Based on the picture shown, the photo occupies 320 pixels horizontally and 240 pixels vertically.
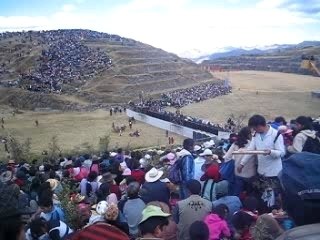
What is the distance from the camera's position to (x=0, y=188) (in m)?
2.79

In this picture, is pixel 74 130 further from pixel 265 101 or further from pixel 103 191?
pixel 103 191

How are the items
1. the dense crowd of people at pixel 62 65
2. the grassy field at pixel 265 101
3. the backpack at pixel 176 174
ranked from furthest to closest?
the dense crowd of people at pixel 62 65 → the grassy field at pixel 265 101 → the backpack at pixel 176 174

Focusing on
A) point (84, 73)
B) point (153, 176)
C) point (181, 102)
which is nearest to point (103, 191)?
point (153, 176)

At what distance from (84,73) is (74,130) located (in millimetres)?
26618

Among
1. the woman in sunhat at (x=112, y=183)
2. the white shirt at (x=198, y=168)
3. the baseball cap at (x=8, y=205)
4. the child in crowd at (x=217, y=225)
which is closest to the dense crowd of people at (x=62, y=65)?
the woman in sunhat at (x=112, y=183)

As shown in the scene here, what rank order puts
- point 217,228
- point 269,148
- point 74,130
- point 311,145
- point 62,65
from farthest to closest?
point 62,65, point 74,130, point 311,145, point 269,148, point 217,228

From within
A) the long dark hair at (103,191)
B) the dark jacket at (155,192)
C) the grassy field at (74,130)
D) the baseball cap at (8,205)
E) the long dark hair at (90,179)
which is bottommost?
the grassy field at (74,130)

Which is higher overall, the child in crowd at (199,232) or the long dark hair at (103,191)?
the child in crowd at (199,232)

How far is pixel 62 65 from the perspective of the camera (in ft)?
204

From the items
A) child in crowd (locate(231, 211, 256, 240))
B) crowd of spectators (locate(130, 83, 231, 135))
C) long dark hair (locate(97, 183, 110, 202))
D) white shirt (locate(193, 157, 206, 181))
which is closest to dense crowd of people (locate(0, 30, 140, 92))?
crowd of spectators (locate(130, 83, 231, 135))

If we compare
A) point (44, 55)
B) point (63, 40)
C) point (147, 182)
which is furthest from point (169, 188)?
point (63, 40)

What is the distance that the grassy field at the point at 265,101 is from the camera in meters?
38.7

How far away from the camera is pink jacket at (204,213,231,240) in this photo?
198 inches

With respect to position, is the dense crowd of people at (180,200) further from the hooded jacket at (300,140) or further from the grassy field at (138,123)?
the grassy field at (138,123)
